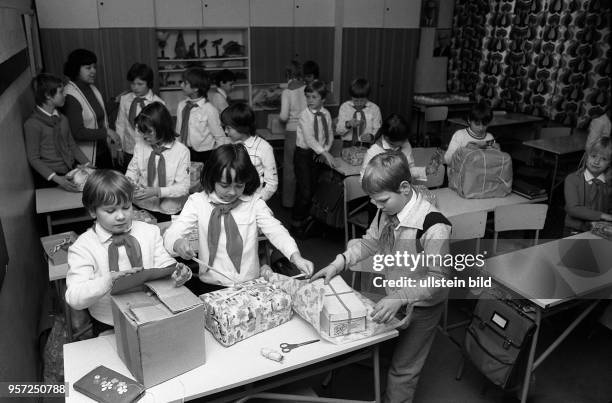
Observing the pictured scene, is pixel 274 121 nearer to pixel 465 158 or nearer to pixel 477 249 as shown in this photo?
pixel 465 158

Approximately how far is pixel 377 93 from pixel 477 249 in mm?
4735

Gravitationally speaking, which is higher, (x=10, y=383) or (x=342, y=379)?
(x=10, y=383)

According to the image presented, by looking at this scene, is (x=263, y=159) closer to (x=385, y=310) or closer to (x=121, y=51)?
(x=385, y=310)

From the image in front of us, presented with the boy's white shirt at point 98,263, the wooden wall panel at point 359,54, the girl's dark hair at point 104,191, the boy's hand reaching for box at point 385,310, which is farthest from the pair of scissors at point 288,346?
the wooden wall panel at point 359,54

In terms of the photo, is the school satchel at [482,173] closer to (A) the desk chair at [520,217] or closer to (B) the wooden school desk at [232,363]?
(A) the desk chair at [520,217]

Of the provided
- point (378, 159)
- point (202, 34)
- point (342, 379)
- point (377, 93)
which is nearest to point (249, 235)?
point (378, 159)

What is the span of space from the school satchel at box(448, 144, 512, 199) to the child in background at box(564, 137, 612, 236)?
468 millimetres

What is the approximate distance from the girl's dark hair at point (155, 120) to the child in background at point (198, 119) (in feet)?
4.23

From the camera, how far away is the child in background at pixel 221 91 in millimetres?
5543

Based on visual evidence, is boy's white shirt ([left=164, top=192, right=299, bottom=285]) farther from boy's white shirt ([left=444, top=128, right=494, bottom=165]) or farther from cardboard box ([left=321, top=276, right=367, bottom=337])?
boy's white shirt ([left=444, top=128, right=494, bottom=165])

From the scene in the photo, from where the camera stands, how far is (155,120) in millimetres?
3238

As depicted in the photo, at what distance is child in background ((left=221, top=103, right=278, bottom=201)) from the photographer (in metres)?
3.46

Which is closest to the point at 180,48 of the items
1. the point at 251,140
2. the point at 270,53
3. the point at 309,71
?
the point at 270,53

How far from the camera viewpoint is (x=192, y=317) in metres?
1.76
